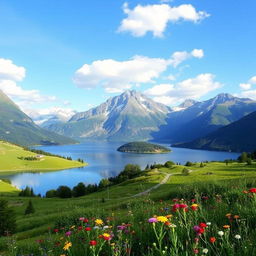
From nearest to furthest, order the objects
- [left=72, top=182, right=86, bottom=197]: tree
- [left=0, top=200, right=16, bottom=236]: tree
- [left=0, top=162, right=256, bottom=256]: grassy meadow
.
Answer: [left=0, top=162, right=256, bottom=256]: grassy meadow → [left=0, top=200, right=16, bottom=236]: tree → [left=72, top=182, right=86, bottom=197]: tree

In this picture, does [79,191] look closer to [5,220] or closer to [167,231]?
[5,220]

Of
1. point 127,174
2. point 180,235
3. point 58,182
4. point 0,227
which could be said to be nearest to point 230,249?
point 180,235

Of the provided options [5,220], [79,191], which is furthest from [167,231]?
[79,191]

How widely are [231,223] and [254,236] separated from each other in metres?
1.52

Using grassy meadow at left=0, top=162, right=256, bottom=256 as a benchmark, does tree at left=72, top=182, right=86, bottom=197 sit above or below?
below

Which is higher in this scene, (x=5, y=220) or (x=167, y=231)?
(x=167, y=231)

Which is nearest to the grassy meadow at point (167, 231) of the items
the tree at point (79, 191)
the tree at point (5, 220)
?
the tree at point (5, 220)

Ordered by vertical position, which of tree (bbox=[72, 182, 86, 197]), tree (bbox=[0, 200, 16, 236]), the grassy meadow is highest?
the grassy meadow

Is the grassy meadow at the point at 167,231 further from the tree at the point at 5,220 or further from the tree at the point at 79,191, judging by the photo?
the tree at the point at 79,191

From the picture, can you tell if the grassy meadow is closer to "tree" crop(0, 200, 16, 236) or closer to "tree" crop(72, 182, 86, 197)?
"tree" crop(0, 200, 16, 236)

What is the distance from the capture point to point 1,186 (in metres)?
136

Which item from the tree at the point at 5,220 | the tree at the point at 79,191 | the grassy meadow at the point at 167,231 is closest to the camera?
the grassy meadow at the point at 167,231

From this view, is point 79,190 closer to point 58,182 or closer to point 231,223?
point 58,182

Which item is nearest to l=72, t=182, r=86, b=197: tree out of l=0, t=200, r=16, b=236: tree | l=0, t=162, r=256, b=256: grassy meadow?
l=0, t=200, r=16, b=236: tree
